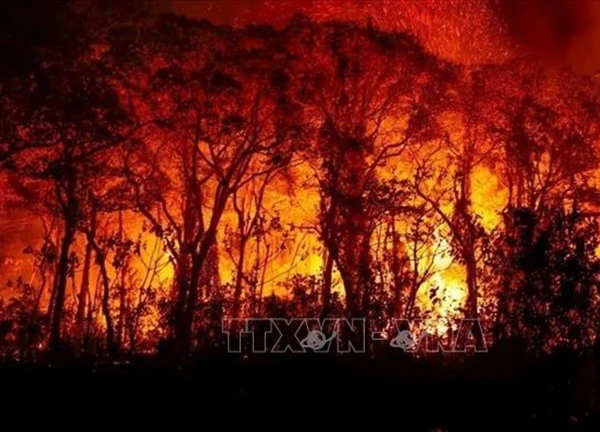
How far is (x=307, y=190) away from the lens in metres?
26.2

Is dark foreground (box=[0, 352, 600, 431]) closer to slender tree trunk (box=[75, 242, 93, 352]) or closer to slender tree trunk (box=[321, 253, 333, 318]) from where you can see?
slender tree trunk (box=[321, 253, 333, 318])

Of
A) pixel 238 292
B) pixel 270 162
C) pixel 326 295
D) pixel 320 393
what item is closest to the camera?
pixel 320 393

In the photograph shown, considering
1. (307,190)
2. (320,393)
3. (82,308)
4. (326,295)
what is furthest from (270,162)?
(320,393)

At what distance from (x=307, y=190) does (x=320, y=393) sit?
A: 13490mm

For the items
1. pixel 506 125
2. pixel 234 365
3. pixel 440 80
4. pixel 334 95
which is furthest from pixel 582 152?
pixel 234 365

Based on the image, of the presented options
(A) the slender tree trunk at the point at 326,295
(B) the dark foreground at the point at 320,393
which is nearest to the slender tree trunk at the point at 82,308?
(A) the slender tree trunk at the point at 326,295

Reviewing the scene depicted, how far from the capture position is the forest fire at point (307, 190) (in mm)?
14422

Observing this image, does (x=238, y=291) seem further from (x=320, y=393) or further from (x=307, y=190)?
(x=320, y=393)

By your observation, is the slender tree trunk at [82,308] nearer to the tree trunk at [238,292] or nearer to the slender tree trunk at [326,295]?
the tree trunk at [238,292]

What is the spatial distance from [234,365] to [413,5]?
20.1 metres

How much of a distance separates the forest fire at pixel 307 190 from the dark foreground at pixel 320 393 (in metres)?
0.08

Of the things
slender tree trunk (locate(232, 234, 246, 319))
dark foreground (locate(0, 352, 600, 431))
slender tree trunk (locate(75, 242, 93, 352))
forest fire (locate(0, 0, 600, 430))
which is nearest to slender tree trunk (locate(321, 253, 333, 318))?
forest fire (locate(0, 0, 600, 430))

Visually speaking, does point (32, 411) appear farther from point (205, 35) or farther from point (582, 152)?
point (582, 152)

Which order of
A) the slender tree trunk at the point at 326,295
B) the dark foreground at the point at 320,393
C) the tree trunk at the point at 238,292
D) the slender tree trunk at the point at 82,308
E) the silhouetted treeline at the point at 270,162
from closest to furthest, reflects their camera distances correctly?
the dark foreground at the point at 320,393
the slender tree trunk at the point at 326,295
the silhouetted treeline at the point at 270,162
the tree trunk at the point at 238,292
the slender tree trunk at the point at 82,308
